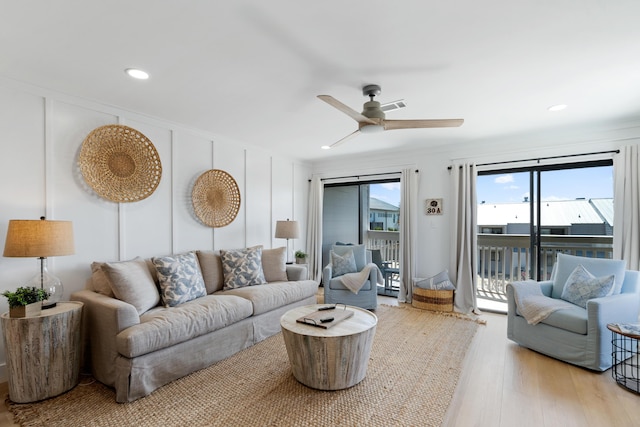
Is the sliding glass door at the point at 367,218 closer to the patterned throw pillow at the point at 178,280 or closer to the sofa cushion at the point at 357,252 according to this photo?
the sofa cushion at the point at 357,252

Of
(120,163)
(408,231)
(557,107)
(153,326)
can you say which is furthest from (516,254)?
(120,163)

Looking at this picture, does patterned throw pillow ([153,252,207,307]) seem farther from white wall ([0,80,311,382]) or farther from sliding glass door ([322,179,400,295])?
sliding glass door ([322,179,400,295])

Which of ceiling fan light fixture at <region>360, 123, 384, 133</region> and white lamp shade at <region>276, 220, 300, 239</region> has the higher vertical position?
ceiling fan light fixture at <region>360, 123, 384, 133</region>

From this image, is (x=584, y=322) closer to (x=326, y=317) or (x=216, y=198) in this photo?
(x=326, y=317)

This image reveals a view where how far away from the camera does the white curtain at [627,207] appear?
11.0ft

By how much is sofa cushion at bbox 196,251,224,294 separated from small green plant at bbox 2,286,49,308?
1.44 metres

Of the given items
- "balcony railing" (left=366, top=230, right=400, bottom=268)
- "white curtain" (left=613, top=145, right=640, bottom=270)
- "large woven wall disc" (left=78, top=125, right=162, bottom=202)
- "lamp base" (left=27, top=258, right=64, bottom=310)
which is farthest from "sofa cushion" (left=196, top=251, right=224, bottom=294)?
"white curtain" (left=613, top=145, right=640, bottom=270)

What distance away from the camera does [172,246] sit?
3.68m

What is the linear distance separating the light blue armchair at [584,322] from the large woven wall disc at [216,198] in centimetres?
351

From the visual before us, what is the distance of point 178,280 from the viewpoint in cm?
301

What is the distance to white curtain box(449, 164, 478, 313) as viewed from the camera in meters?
4.33

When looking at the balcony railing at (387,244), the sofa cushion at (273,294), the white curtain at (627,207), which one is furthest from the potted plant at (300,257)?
the white curtain at (627,207)

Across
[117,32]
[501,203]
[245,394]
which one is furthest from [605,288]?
[117,32]

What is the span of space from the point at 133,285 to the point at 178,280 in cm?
42
